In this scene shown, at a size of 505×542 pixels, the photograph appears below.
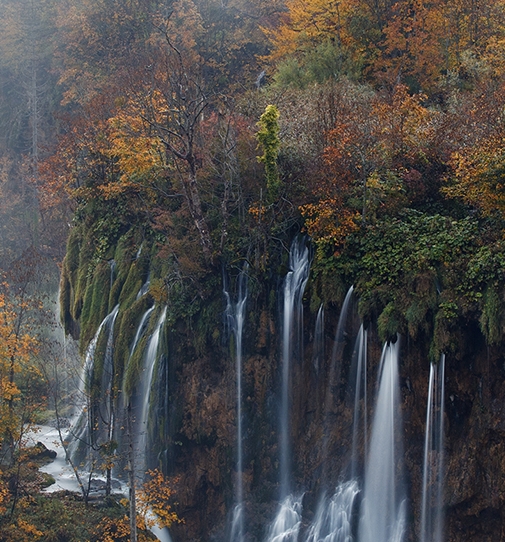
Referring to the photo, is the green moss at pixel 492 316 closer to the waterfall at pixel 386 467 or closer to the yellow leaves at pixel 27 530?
the waterfall at pixel 386 467

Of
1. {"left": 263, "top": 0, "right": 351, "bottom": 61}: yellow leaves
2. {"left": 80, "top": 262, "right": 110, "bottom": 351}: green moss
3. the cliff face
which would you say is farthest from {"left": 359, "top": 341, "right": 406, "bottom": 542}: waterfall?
{"left": 263, "top": 0, "right": 351, "bottom": 61}: yellow leaves

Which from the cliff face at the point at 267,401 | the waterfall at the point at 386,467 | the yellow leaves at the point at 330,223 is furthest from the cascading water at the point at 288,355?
the waterfall at the point at 386,467

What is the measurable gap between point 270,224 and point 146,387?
6.67m

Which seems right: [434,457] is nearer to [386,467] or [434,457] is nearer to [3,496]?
[386,467]

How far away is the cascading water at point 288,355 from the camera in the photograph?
17.9 metres

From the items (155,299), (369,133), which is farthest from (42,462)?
(369,133)

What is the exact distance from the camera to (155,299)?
20.6 m

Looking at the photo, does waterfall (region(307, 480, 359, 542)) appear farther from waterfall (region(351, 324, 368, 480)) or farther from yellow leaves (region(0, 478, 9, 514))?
yellow leaves (region(0, 478, 9, 514))

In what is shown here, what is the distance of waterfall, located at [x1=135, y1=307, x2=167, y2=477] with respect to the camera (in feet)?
66.0

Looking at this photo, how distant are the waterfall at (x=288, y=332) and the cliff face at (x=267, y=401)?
150 mm

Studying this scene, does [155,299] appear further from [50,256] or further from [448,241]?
[50,256]

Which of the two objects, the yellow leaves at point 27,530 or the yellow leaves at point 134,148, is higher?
the yellow leaves at point 134,148

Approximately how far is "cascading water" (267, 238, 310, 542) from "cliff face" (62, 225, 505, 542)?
0.53 ft

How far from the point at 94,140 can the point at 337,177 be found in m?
12.8
